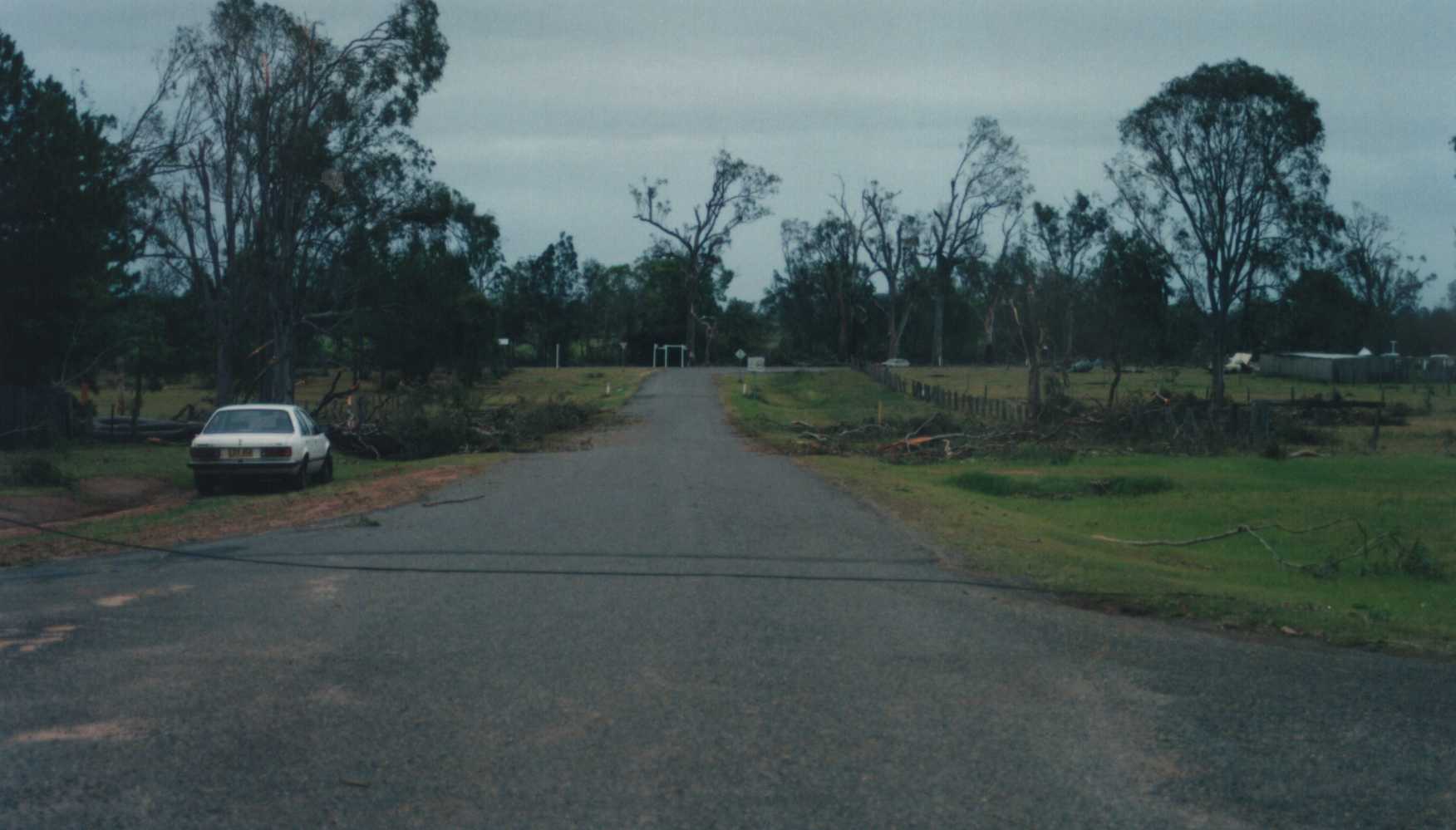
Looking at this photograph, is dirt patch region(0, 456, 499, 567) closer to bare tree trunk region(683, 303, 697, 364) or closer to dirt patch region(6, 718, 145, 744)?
dirt patch region(6, 718, 145, 744)

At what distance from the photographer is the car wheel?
2148 centimetres

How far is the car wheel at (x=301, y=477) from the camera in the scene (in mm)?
21484

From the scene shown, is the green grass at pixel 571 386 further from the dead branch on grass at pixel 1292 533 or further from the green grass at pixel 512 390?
the dead branch on grass at pixel 1292 533

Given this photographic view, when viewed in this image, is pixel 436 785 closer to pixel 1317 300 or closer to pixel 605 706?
pixel 605 706

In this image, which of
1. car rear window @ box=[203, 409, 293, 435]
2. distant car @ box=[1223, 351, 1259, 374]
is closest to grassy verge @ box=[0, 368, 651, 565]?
car rear window @ box=[203, 409, 293, 435]

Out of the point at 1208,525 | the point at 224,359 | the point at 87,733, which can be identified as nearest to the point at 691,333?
the point at 224,359

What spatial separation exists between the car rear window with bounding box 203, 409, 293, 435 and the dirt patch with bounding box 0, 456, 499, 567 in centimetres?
134

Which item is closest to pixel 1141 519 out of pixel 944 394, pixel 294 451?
pixel 294 451

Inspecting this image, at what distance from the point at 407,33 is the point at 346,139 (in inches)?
163

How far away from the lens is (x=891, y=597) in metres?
11.0

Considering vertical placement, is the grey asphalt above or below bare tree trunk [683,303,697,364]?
below

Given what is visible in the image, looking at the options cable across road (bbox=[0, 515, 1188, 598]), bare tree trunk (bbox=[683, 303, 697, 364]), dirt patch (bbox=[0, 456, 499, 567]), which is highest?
bare tree trunk (bbox=[683, 303, 697, 364])

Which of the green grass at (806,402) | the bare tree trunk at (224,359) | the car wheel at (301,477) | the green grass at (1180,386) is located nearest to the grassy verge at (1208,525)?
the green grass at (806,402)

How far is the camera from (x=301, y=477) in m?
21.7
